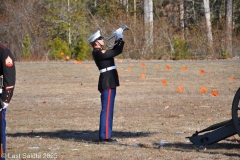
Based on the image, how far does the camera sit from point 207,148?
9961 millimetres

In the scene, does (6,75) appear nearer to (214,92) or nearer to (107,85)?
(107,85)

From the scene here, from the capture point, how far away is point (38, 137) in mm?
11555

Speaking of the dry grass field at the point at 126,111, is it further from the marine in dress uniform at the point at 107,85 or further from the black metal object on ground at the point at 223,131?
the marine in dress uniform at the point at 107,85

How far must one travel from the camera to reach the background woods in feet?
110

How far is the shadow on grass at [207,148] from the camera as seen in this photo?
961cm

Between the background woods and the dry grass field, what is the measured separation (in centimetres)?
387

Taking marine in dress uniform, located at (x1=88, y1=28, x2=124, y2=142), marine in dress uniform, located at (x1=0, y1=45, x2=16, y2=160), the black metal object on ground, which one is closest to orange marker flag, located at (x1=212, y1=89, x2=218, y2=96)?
marine in dress uniform, located at (x1=88, y1=28, x2=124, y2=142)

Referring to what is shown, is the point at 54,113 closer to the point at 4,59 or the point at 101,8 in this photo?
the point at 4,59

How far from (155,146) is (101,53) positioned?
67.1 inches

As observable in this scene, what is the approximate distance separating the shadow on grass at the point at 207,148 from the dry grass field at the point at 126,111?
1 centimetres

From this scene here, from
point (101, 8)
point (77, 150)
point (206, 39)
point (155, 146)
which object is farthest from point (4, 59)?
point (101, 8)

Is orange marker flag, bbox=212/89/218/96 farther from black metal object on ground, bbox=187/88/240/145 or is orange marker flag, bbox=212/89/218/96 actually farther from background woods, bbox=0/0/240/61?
background woods, bbox=0/0/240/61

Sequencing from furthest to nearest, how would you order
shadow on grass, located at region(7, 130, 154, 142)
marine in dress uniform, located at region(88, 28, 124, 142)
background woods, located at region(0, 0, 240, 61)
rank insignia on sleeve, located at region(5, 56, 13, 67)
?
background woods, located at region(0, 0, 240, 61)
shadow on grass, located at region(7, 130, 154, 142)
marine in dress uniform, located at region(88, 28, 124, 142)
rank insignia on sleeve, located at region(5, 56, 13, 67)

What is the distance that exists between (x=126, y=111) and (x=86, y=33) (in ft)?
82.8
